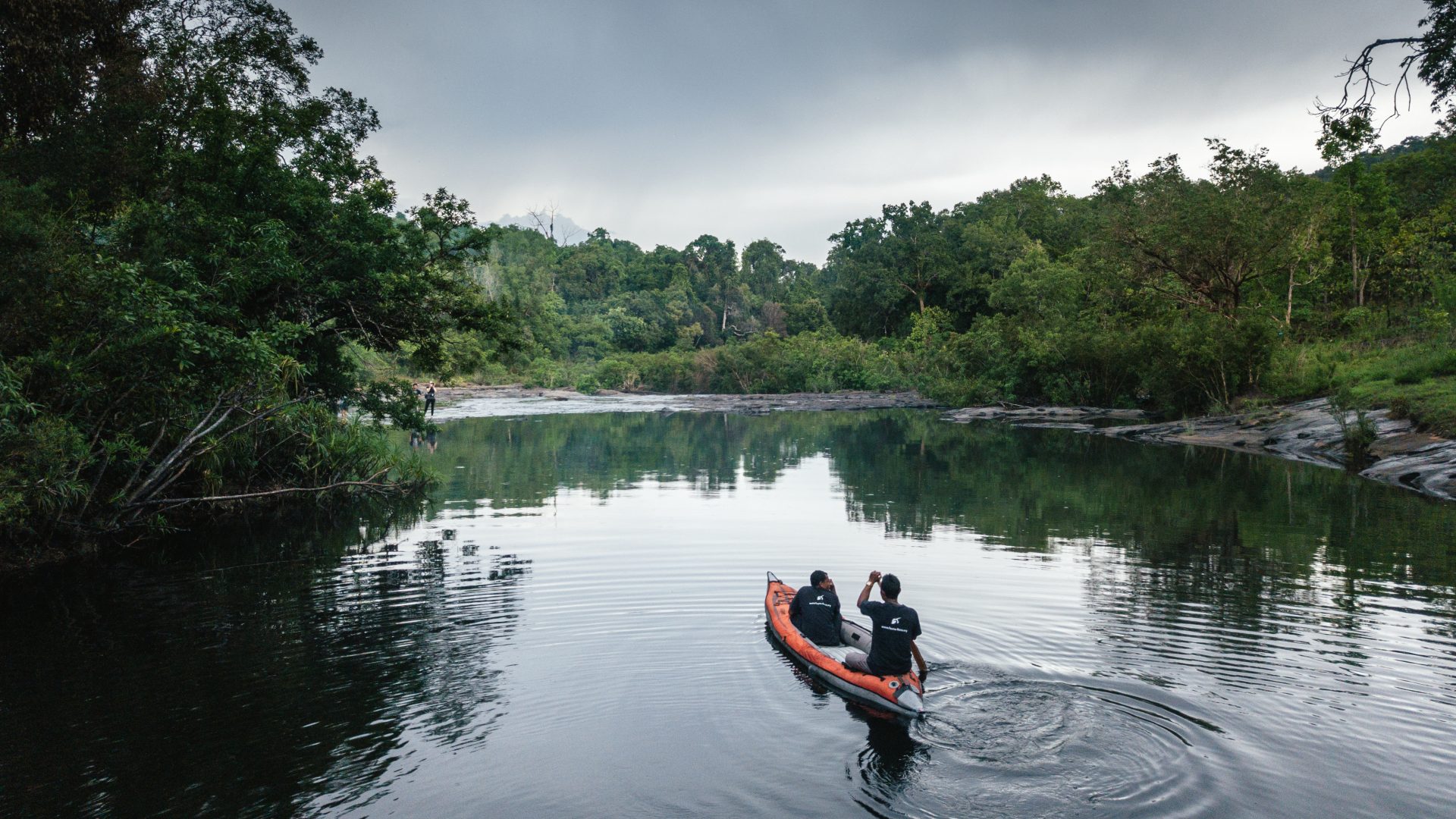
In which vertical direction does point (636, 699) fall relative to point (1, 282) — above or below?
below

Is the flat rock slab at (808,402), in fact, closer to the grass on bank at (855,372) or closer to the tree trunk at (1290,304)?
the grass on bank at (855,372)

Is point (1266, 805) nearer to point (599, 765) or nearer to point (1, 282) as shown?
point (599, 765)

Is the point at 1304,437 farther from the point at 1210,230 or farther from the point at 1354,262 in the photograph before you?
the point at 1354,262

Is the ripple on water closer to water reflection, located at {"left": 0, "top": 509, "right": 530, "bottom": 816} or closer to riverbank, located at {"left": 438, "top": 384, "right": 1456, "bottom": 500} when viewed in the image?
water reflection, located at {"left": 0, "top": 509, "right": 530, "bottom": 816}

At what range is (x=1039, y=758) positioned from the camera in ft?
22.2

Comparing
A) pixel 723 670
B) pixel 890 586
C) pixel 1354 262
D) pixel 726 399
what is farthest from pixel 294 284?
pixel 726 399

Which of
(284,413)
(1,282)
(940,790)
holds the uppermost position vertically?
(1,282)

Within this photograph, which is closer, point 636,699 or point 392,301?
point 636,699

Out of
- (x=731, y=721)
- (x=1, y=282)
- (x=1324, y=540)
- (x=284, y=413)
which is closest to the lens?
(x=731, y=721)

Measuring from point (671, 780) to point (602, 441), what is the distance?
30119mm

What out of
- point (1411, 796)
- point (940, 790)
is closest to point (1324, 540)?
point (1411, 796)

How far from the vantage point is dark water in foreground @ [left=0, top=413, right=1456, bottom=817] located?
641 centimetres

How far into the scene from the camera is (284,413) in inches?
667

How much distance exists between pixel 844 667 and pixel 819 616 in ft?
3.60
